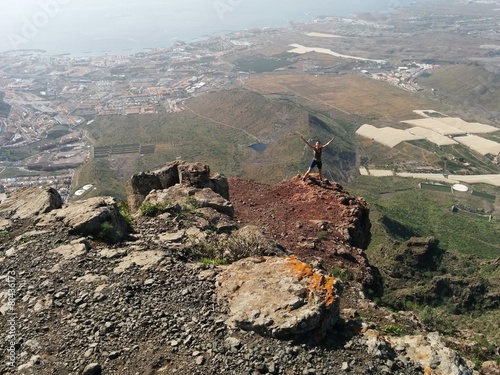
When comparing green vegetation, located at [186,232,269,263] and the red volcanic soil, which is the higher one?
green vegetation, located at [186,232,269,263]

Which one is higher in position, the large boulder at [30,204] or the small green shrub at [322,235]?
the large boulder at [30,204]

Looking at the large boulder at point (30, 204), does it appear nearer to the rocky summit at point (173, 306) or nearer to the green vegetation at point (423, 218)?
the rocky summit at point (173, 306)

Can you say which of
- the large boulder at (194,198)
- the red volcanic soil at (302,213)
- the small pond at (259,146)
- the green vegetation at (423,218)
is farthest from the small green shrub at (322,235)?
the small pond at (259,146)

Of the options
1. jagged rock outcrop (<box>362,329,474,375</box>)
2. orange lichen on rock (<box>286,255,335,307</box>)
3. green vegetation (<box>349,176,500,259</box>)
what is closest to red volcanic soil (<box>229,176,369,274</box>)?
orange lichen on rock (<box>286,255,335,307</box>)

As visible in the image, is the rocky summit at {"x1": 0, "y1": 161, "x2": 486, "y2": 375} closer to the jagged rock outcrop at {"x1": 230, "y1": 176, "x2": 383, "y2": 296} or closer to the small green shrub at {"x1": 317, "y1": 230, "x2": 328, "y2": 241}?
the jagged rock outcrop at {"x1": 230, "y1": 176, "x2": 383, "y2": 296}

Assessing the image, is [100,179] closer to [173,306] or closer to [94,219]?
[94,219]

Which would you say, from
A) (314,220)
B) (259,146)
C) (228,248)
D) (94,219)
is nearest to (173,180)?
(314,220)
